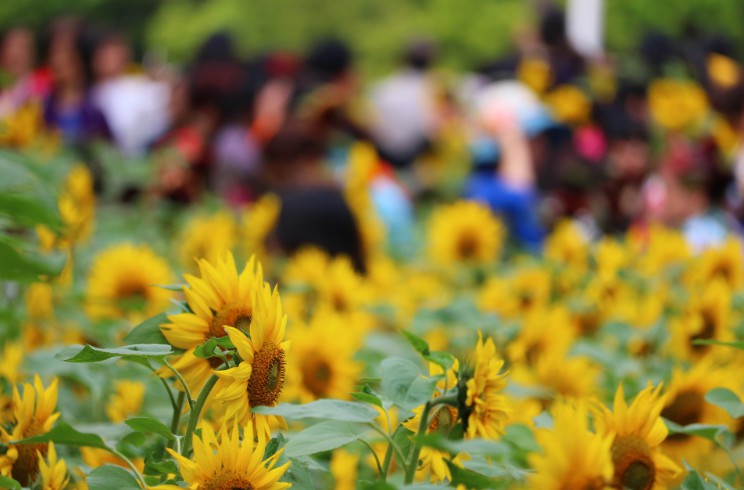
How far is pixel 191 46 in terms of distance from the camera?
65.4 feet

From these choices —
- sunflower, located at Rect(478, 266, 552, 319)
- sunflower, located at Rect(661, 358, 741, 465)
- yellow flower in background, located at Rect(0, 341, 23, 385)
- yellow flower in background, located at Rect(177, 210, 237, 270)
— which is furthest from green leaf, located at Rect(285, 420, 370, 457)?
yellow flower in background, located at Rect(177, 210, 237, 270)

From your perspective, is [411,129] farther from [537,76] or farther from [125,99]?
[125,99]

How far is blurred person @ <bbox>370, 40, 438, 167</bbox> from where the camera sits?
668 centimetres

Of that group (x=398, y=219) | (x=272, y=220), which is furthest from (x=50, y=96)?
(x=272, y=220)

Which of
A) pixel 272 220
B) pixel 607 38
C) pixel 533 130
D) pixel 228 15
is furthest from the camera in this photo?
pixel 228 15

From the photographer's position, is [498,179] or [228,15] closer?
[498,179]

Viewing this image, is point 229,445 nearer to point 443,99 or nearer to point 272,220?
point 272,220

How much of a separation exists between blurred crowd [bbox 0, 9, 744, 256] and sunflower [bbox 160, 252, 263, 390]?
194 cm

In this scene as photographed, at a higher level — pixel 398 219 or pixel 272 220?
pixel 272 220

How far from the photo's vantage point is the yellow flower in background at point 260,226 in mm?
3484

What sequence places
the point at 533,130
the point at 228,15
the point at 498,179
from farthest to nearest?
1. the point at 228,15
2. the point at 533,130
3. the point at 498,179

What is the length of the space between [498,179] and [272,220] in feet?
5.58

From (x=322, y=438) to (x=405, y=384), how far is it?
3.7 inches

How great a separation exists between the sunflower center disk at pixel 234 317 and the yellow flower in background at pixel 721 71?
14.3 feet
